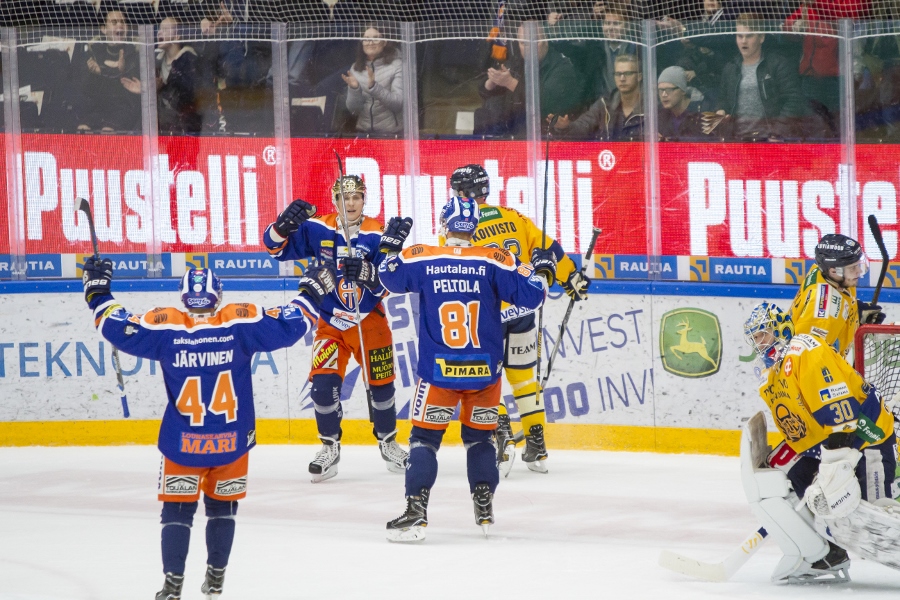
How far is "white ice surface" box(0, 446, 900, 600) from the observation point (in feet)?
14.3

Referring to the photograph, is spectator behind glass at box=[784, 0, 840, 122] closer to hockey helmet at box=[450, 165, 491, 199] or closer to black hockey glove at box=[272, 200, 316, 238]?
hockey helmet at box=[450, 165, 491, 199]

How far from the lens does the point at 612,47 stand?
7.41 m

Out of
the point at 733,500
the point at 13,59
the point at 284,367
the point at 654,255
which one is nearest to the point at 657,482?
the point at 733,500

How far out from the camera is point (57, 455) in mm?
7207

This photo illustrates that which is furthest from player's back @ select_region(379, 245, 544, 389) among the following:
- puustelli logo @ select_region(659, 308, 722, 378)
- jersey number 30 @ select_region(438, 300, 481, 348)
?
puustelli logo @ select_region(659, 308, 722, 378)

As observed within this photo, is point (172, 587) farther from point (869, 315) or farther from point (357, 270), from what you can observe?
point (869, 315)

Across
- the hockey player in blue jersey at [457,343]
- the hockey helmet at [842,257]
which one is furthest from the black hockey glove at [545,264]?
the hockey helmet at [842,257]

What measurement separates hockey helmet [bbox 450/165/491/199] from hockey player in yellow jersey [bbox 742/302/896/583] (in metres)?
2.05

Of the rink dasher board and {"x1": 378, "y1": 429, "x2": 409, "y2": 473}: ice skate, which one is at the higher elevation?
the rink dasher board

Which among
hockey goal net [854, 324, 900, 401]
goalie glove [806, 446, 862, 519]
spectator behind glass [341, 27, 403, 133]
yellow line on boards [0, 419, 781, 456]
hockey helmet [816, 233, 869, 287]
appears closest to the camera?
goalie glove [806, 446, 862, 519]

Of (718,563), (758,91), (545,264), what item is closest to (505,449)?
(545,264)

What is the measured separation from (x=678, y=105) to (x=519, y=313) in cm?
175

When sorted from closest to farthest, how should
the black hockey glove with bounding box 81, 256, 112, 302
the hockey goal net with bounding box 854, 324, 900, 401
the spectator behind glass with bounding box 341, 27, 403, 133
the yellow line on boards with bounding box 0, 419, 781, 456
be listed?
1. the black hockey glove with bounding box 81, 256, 112, 302
2. the hockey goal net with bounding box 854, 324, 900, 401
3. the yellow line on boards with bounding box 0, 419, 781, 456
4. the spectator behind glass with bounding box 341, 27, 403, 133

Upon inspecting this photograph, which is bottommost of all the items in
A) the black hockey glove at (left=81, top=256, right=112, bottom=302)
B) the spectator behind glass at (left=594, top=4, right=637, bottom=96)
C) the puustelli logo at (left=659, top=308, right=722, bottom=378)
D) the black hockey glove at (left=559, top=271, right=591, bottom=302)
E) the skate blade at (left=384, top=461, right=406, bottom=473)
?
the skate blade at (left=384, top=461, right=406, bottom=473)
